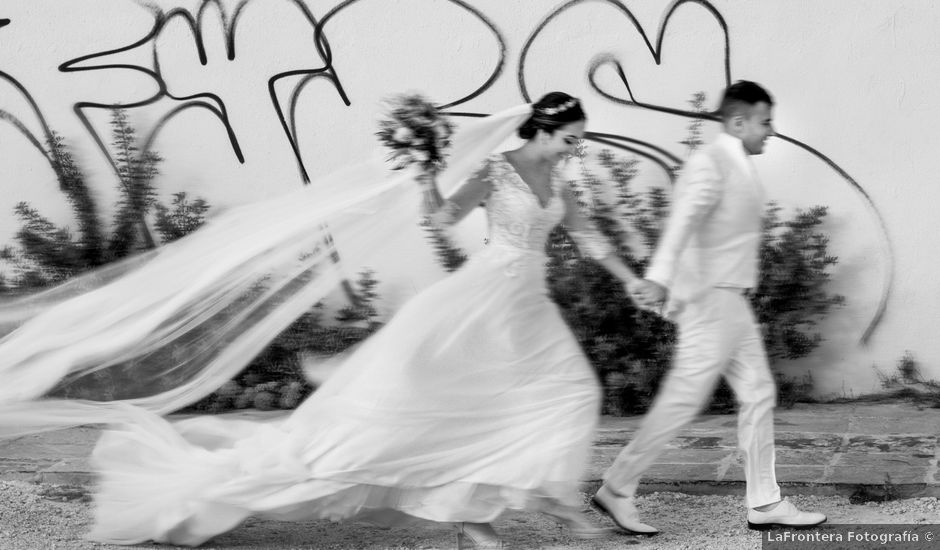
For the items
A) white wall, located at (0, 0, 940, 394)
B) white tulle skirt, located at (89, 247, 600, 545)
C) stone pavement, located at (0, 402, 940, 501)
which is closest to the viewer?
white tulle skirt, located at (89, 247, 600, 545)

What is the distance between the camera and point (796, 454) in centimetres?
541

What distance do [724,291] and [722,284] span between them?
0.03 meters

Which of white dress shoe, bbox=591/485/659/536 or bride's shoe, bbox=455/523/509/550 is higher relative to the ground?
bride's shoe, bbox=455/523/509/550

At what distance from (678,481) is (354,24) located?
2950 millimetres

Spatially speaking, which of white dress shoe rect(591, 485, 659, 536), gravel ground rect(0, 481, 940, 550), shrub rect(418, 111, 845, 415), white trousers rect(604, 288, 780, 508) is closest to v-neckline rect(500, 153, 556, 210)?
white trousers rect(604, 288, 780, 508)

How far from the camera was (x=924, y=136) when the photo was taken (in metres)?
6.32

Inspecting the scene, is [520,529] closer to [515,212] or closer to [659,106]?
[515,212]

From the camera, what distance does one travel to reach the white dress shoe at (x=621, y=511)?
458 centimetres

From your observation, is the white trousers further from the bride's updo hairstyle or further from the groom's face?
the bride's updo hairstyle

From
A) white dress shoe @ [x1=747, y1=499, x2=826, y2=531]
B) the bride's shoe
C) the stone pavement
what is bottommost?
the stone pavement

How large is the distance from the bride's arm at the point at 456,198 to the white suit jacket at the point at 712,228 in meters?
0.64

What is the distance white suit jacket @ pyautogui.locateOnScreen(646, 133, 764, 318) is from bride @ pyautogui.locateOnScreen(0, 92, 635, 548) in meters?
0.27

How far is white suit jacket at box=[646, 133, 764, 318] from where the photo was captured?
4406 mm

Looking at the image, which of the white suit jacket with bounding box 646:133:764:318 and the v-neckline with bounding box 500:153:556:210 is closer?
the white suit jacket with bounding box 646:133:764:318
